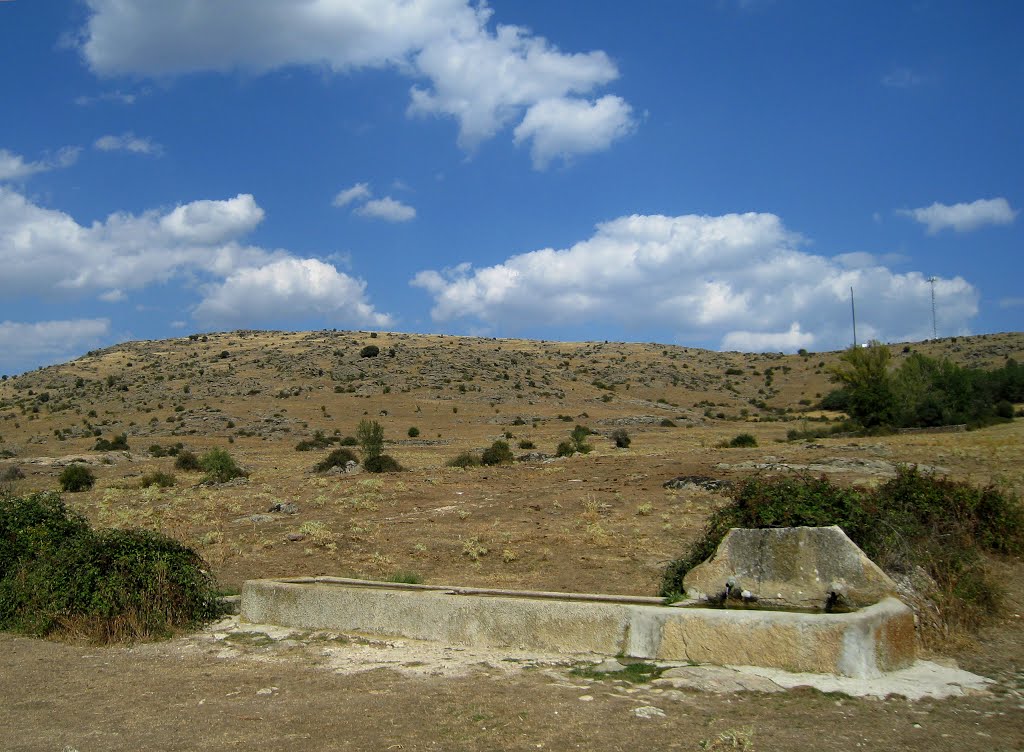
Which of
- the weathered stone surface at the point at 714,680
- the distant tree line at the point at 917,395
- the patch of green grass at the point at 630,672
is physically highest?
the distant tree line at the point at 917,395

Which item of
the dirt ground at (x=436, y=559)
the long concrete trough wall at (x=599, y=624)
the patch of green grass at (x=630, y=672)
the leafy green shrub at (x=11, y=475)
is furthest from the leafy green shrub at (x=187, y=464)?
the patch of green grass at (x=630, y=672)

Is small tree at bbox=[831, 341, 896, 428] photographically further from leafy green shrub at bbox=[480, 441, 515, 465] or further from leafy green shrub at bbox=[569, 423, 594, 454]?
leafy green shrub at bbox=[480, 441, 515, 465]

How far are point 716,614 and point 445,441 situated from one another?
138 feet

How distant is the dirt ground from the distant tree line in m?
4.34

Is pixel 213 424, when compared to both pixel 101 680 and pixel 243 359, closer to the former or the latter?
pixel 243 359

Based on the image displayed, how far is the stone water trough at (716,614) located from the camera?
280 inches

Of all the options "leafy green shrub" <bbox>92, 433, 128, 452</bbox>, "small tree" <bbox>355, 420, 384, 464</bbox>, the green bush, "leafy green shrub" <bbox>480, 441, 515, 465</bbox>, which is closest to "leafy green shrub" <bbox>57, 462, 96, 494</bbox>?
"small tree" <bbox>355, 420, 384, 464</bbox>

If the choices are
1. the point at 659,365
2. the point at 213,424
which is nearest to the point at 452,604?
the point at 213,424

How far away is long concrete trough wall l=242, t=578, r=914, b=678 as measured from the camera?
23.2ft

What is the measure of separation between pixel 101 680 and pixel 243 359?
8092cm

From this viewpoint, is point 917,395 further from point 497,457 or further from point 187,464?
point 187,464

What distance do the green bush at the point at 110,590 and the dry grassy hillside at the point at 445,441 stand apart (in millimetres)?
4182

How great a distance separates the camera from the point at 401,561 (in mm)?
16109

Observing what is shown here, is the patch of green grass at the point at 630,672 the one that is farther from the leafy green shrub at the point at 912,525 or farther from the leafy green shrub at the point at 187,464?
the leafy green shrub at the point at 187,464
